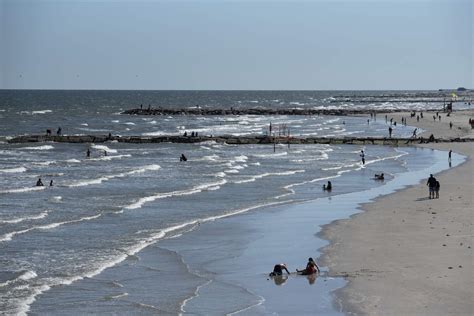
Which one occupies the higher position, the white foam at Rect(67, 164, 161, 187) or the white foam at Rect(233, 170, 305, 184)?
the white foam at Rect(67, 164, 161, 187)

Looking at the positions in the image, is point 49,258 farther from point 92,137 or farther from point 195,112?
point 195,112

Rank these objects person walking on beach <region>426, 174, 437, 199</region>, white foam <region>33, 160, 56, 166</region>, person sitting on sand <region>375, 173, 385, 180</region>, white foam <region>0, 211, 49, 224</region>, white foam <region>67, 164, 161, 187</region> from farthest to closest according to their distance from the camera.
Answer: white foam <region>33, 160, 56, 166</region> → person sitting on sand <region>375, 173, 385, 180</region> → white foam <region>67, 164, 161, 187</region> → person walking on beach <region>426, 174, 437, 199</region> → white foam <region>0, 211, 49, 224</region>

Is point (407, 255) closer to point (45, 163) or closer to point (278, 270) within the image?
point (278, 270)

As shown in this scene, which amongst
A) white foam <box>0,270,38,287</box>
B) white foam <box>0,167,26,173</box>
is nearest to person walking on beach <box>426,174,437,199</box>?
white foam <box>0,270,38,287</box>

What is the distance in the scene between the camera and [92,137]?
3071 inches

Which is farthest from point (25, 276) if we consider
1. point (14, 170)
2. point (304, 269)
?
point (14, 170)

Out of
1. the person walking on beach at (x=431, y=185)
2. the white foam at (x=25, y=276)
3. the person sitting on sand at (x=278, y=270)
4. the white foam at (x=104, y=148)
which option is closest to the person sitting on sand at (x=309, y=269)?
the person sitting on sand at (x=278, y=270)

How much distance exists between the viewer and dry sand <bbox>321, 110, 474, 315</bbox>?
19031 millimetres

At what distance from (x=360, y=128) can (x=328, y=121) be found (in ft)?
59.2

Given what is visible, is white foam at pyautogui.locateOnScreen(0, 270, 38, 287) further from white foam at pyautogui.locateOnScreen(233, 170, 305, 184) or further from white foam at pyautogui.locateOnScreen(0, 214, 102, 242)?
white foam at pyautogui.locateOnScreen(233, 170, 305, 184)

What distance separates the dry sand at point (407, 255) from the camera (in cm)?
1903

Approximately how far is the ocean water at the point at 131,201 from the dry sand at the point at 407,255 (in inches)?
129

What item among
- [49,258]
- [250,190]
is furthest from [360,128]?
[49,258]

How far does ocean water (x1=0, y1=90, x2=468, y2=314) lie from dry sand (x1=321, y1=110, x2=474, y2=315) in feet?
10.7
